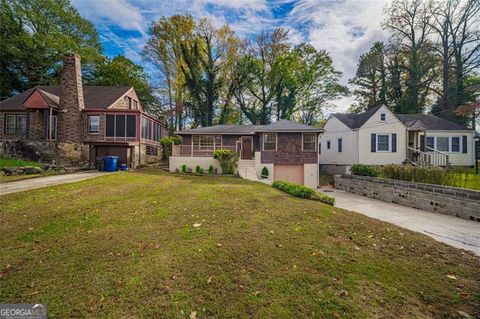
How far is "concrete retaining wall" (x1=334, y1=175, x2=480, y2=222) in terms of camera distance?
767 cm

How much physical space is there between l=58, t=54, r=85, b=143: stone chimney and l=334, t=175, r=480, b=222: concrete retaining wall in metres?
21.4

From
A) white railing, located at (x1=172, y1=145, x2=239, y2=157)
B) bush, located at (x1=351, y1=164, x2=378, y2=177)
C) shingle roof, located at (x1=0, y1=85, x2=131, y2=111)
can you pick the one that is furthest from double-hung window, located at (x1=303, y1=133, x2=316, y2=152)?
shingle roof, located at (x1=0, y1=85, x2=131, y2=111)

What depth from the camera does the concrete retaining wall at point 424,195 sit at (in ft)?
25.2

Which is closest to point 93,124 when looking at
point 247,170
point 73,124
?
point 73,124

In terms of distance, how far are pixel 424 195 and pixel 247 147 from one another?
12.6m

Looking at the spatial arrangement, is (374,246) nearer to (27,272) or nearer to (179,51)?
(27,272)

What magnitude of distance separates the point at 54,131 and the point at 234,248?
20.4 m

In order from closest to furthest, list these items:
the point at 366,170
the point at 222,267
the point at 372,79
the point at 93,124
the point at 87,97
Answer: the point at 222,267 → the point at 366,170 → the point at 93,124 → the point at 87,97 → the point at 372,79

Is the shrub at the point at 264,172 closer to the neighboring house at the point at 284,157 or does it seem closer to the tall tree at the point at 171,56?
the neighboring house at the point at 284,157

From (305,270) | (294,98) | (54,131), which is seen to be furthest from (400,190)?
(54,131)

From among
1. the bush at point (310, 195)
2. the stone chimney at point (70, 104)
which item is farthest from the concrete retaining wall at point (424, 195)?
the stone chimney at point (70, 104)

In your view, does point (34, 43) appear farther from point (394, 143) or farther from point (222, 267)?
point (394, 143)

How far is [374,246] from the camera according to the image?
4.00 meters

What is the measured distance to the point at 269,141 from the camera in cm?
1661
